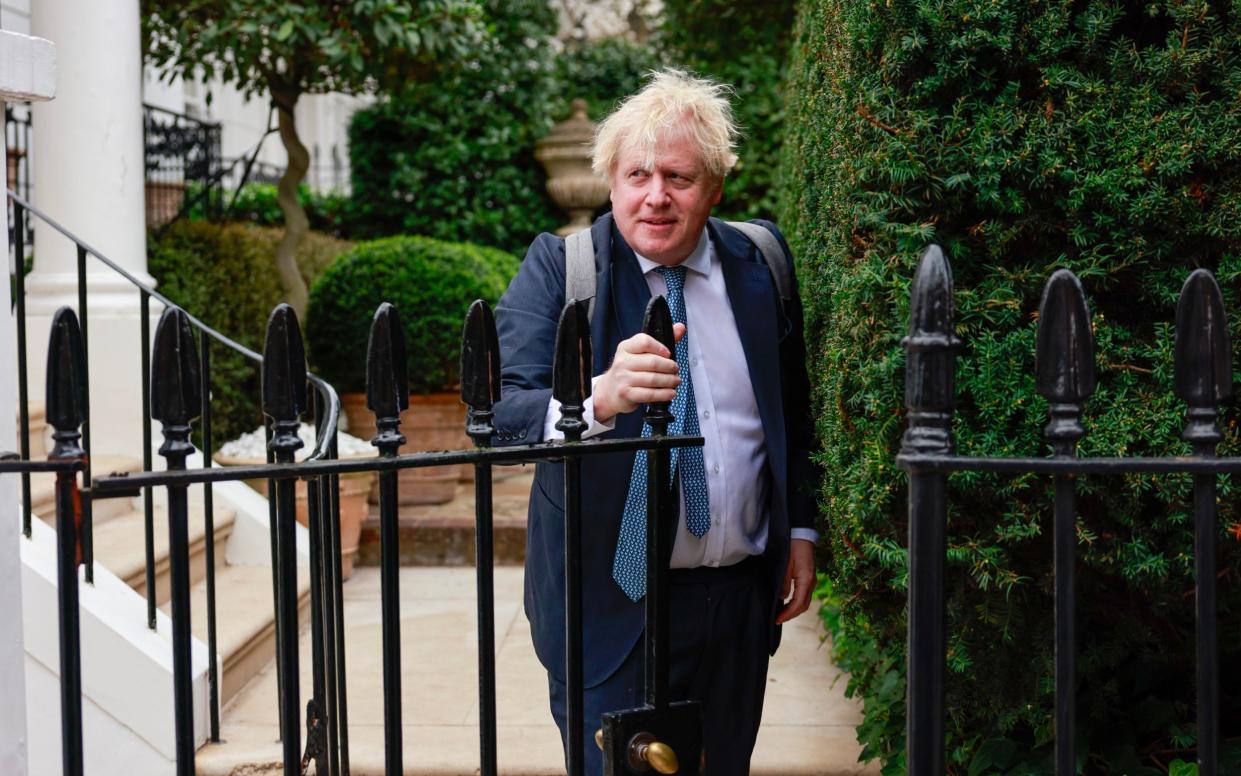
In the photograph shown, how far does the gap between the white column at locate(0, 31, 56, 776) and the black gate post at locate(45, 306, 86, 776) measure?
323mm

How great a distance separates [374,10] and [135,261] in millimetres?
1930

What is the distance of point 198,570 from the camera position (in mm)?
4793

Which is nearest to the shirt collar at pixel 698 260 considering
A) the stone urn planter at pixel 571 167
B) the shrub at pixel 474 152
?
the stone urn planter at pixel 571 167

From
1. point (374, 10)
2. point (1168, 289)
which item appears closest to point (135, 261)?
point (374, 10)

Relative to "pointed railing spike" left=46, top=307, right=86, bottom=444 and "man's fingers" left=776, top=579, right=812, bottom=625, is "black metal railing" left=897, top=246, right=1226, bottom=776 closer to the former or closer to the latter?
"man's fingers" left=776, top=579, right=812, bottom=625

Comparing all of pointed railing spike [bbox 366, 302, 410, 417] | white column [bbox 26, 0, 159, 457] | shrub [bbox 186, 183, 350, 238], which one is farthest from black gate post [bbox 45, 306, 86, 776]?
shrub [bbox 186, 183, 350, 238]

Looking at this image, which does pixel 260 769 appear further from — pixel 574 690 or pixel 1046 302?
pixel 1046 302

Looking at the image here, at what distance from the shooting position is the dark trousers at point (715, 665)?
2.39m

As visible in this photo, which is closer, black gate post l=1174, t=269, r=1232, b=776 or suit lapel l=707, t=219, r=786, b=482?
black gate post l=1174, t=269, r=1232, b=776

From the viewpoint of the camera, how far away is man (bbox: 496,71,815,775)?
2355 millimetres

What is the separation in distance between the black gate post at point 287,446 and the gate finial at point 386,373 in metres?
0.10

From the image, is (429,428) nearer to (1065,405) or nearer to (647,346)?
(647,346)

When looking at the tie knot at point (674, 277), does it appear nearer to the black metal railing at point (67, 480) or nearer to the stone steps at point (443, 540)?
the black metal railing at point (67, 480)

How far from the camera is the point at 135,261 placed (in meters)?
5.40
